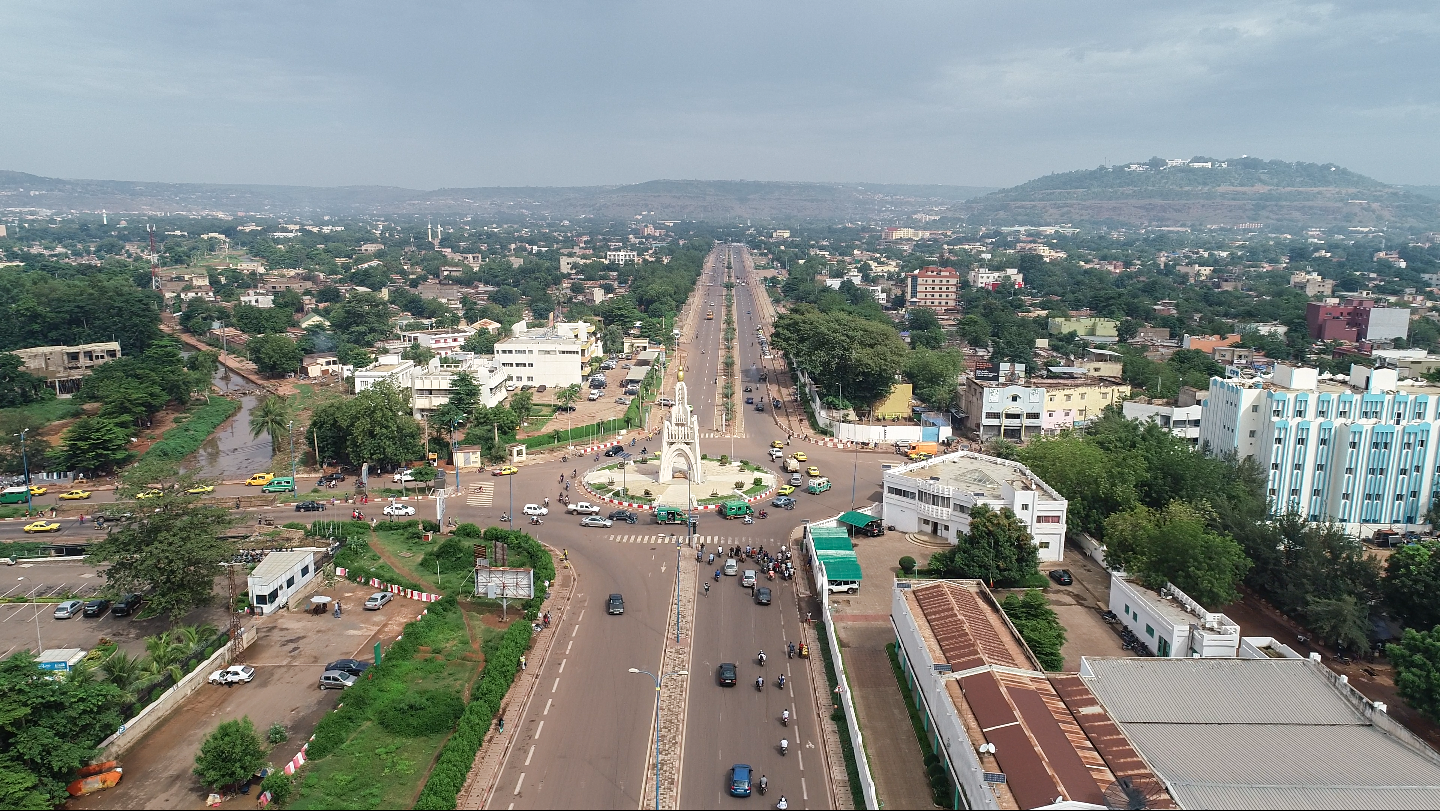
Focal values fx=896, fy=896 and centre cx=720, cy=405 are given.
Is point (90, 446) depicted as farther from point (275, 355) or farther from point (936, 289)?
point (936, 289)

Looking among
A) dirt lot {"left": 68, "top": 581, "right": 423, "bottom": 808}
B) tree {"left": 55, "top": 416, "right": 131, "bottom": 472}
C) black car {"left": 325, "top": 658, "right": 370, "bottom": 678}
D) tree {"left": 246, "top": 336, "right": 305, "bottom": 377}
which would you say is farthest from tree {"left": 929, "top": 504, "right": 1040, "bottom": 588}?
tree {"left": 246, "top": 336, "right": 305, "bottom": 377}

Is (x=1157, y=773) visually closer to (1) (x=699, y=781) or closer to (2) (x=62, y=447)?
(1) (x=699, y=781)

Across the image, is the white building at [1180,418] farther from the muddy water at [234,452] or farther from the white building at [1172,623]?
the muddy water at [234,452]

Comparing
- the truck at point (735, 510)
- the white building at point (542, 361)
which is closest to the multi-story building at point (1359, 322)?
the white building at point (542, 361)

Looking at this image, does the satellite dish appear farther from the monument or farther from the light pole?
the monument

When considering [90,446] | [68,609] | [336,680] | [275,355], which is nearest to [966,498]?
[336,680]

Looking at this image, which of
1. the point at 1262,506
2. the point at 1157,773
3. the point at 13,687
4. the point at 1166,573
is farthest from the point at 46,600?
the point at 1262,506
